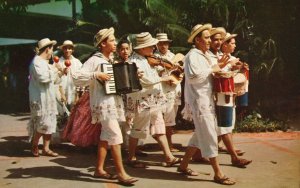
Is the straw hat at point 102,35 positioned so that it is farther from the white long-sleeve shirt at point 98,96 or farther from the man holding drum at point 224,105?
the man holding drum at point 224,105

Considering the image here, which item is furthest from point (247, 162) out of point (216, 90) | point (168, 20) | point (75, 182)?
point (168, 20)

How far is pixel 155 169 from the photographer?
21.1 ft

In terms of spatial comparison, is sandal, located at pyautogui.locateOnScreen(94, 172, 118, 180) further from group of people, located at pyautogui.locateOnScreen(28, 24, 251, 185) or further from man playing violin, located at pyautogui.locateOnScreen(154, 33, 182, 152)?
man playing violin, located at pyautogui.locateOnScreen(154, 33, 182, 152)

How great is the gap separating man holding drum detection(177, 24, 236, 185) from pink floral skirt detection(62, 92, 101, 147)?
1.93 m

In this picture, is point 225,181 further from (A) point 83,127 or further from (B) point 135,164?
(A) point 83,127

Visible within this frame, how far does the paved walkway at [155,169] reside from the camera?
570 centimetres

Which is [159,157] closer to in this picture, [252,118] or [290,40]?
[252,118]

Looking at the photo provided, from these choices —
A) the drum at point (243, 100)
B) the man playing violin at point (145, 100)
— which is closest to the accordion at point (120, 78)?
the man playing violin at point (145, 100)

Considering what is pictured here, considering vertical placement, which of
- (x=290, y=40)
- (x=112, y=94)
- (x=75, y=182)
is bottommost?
(x=75, y=182)

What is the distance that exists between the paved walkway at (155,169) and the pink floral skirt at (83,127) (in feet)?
1.01

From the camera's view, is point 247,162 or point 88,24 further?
point 88,24

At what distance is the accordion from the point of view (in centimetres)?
558

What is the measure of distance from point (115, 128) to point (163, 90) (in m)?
1.71

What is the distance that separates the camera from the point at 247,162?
6414 mm
